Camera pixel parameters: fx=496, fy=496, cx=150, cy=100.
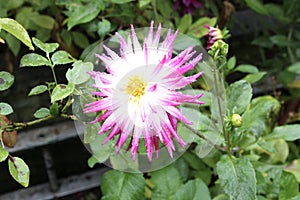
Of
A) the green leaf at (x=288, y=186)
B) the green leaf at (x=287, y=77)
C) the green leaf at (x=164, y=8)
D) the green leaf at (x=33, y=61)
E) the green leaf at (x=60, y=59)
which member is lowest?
the green leaf at (x=288, y=186)

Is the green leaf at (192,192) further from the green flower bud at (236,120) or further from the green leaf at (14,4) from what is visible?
the green leaf at (14,4)

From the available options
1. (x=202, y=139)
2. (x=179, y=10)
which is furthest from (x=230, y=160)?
(x=179, y=10)

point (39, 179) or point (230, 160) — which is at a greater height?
point (230, 160)

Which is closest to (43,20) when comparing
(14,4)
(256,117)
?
(14,4)

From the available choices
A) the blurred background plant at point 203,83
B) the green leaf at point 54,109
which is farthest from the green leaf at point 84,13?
the green leaf at point 54,109

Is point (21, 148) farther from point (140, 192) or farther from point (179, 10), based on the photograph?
point (179, 10)

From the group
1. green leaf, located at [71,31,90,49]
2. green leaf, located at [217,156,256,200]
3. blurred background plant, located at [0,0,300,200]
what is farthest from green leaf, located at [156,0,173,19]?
green leaf, located at [217,156,256,200]
